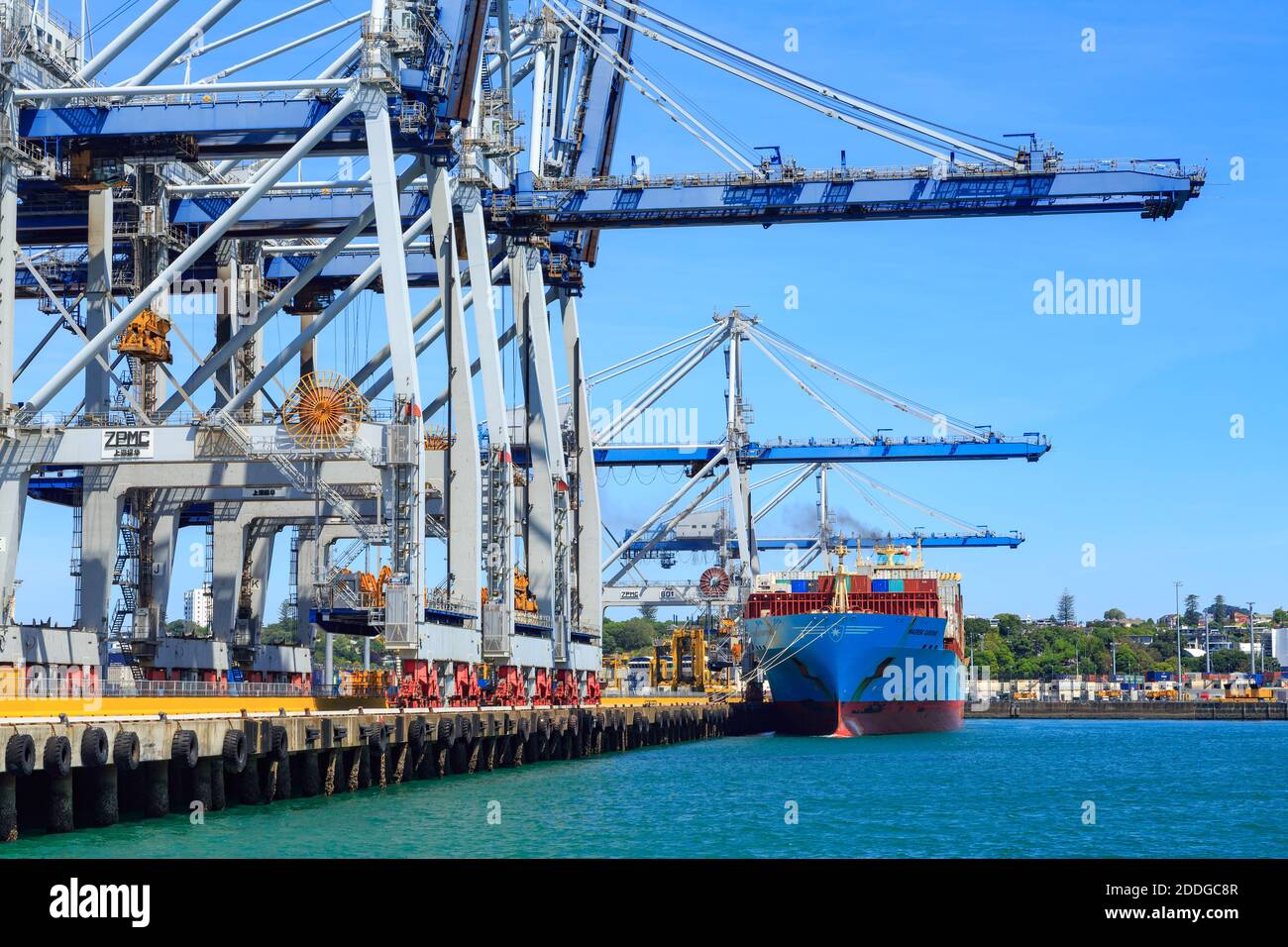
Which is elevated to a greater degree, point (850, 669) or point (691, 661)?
point (850, 669)

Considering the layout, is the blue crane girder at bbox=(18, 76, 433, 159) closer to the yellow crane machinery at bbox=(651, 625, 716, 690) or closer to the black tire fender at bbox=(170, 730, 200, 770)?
the black tire fender at bbox=(170, 730, 200, 770)

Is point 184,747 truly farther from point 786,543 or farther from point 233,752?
point 786,543

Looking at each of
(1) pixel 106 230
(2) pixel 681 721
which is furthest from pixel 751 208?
(2) pixel 681 721

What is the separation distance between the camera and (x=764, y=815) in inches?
1304

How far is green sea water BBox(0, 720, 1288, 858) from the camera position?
26.1 metres

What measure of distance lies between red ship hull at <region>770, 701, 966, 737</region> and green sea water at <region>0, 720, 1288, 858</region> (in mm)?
17339

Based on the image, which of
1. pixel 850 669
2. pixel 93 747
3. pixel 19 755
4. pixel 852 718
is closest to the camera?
pixel 19 755

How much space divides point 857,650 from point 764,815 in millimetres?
39798

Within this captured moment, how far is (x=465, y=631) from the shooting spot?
4762 centimetres

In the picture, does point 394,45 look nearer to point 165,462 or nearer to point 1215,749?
point 165,462

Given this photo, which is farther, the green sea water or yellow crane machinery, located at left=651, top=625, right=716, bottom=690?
yellow crane machinery, located at left=651, top=625, right=716, bottom=690

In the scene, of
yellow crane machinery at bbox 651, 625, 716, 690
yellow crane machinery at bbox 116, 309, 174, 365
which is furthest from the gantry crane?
yellow crane machinery at bbox 651, 625, 716, 690

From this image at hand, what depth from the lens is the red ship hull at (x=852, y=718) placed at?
73.2 meters

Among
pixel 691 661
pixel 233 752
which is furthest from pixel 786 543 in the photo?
pixel 233 752
